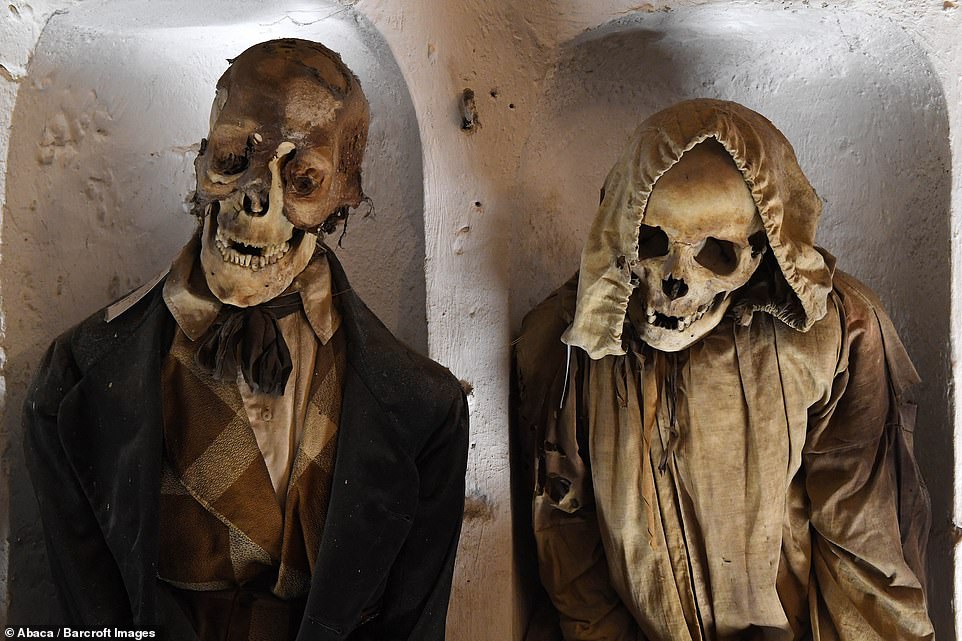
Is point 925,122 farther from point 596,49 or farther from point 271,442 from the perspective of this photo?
point 271,442

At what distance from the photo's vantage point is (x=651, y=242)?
57.9 inches

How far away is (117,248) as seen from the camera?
1.60 m

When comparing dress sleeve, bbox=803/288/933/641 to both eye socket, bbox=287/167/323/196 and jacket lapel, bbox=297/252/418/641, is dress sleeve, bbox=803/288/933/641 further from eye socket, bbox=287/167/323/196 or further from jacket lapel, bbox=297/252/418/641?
eye socket, bbox=287/167/323/196

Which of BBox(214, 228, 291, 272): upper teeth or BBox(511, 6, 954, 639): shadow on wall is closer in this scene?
BBox(214, 228, 291, 272): upper teeth

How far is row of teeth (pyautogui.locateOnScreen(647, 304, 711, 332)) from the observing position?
144cm

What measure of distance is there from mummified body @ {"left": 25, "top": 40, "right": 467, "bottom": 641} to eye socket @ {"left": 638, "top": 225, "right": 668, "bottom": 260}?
0.31 meters

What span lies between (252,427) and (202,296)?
0.51ft

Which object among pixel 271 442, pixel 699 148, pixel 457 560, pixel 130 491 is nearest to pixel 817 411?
pixel 699 148

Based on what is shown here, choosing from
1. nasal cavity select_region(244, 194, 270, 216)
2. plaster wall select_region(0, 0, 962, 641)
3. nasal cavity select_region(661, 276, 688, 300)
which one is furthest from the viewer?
plaster wall select_region(0, 0, 962, 641)

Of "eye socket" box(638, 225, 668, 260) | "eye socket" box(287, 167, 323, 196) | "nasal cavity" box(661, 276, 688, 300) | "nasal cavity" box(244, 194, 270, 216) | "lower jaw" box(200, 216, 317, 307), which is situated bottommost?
"nasal cavity" box(661, 276, 688, 300)

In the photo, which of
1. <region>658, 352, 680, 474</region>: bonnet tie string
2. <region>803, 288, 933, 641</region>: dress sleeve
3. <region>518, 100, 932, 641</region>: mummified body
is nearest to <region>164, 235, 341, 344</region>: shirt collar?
<region>518, 100, 932, 641</region>: mummified body

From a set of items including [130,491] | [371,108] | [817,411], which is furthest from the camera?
[371,108]

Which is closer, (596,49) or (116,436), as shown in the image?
(116,436)

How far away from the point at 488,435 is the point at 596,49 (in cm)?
56
